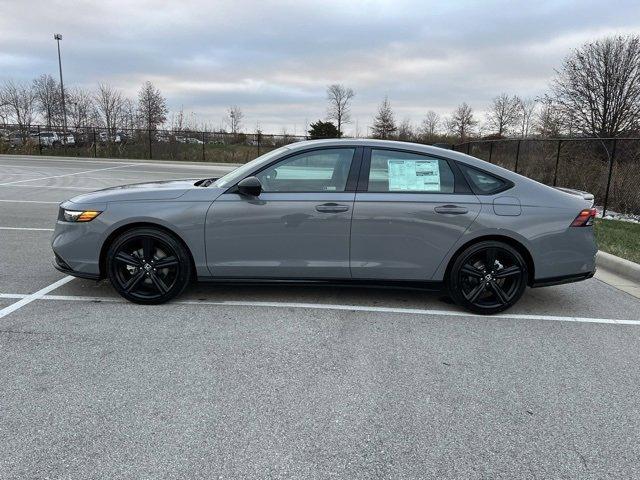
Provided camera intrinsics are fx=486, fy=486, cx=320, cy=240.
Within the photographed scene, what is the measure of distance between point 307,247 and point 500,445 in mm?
2414

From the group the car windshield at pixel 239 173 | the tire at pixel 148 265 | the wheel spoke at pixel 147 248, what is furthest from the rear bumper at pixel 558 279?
the wheel spoke at pixel 147 248

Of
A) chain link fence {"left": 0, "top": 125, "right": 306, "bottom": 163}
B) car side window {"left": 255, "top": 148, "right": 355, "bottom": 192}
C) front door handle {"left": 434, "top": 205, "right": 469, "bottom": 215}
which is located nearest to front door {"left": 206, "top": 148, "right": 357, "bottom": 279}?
car side window {"left": 255, "top": 148, "right": 355, "bottom": 192}

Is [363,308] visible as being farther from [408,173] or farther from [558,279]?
[558,279]

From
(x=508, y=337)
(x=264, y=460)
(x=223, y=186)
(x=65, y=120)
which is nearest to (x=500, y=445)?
(x=264, y=460)

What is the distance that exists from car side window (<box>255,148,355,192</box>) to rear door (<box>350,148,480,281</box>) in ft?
0.71

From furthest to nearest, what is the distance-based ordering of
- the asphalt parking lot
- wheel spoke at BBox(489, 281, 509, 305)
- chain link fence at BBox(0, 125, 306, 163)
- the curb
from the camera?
1. chain link fence at BBox(0, 125, 306, 163)
2. the curb
3. wheel spoke at BBox(489, 281, 509, 305)
4. the asphalt parking lot

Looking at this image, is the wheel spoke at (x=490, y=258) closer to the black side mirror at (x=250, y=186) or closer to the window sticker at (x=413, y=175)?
the window sticker at (x=413, y=175)

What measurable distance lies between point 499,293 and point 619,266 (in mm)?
2691

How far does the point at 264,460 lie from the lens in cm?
247

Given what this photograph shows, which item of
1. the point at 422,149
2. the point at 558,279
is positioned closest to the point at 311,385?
the point at 422,149

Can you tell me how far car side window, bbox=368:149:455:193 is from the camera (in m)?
4.58

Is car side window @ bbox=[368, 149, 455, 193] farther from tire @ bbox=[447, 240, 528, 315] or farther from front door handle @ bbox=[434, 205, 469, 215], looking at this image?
→ tire @ bbox=[447, 240, 528, 315]

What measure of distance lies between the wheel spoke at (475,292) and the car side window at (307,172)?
63.3 inches

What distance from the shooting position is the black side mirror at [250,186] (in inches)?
172
